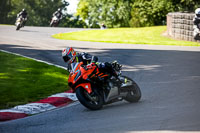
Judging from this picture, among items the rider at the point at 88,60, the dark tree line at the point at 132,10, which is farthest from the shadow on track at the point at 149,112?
the dark tree line at the point at 132,10

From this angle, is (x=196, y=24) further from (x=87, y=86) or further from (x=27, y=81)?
(x=87, y=86)

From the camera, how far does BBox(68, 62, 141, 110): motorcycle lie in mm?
8352

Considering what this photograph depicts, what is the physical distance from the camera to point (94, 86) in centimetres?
855

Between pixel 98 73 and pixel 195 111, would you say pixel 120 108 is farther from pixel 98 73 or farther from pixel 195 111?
pixel 195 111

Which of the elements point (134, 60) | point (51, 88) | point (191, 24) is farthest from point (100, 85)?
point (191, 24)

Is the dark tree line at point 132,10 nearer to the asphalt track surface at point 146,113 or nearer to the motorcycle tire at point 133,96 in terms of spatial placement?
the asphalt track surface at point 146,113

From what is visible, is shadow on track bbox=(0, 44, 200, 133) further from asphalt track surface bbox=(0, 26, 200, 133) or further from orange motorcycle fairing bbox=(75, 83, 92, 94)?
orange motorcycle fairing bbox=(75, 83, 92, 94)

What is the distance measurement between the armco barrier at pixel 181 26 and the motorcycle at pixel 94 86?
670 inches

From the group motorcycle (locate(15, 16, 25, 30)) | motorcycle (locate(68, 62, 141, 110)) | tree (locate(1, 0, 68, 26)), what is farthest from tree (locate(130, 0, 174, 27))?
motorcycle (locate(68, 62, 141, 110))

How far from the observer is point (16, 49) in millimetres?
19672

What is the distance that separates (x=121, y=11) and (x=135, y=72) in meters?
43.6

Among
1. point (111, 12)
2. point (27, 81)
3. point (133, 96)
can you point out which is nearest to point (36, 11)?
point (111, 12)

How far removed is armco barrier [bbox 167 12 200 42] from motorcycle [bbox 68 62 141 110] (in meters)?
17.0

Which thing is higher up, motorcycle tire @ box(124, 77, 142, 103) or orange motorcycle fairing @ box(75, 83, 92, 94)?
orange motorcycle fairing @ box(75, 83, 92, 94)
